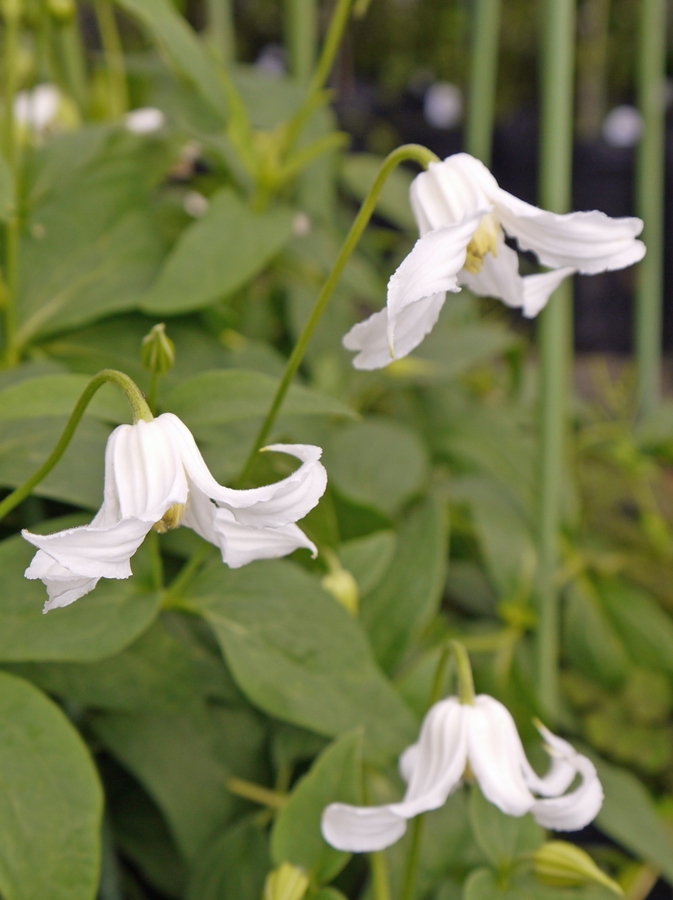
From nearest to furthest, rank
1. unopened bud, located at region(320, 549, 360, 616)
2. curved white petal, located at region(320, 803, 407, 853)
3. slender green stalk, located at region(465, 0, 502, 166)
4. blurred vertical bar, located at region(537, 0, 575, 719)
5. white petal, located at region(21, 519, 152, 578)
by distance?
white petal, located at region(21, 519, 152, 578) → curved white petal, located at region(320, 803, 407, 853) → unopened bud, located at region(320, 549, 360, 616) → blurred vertical bar, located at region(537, 0, 575, 719) → slender green stalk, located at region(465, 0, 502, 166)

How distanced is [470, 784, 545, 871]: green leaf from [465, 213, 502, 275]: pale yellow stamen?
0.25 m

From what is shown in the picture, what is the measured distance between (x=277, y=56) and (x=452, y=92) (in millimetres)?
484

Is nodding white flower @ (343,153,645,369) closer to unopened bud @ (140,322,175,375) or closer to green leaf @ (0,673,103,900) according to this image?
unopened bud @ (140,322,175,375)

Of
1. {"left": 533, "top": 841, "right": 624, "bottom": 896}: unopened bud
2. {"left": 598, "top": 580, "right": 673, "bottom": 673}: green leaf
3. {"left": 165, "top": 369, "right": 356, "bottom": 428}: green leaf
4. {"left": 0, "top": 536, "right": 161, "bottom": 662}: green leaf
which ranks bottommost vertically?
{"left": 598, "top": 580, "right": 673, "bottom": 673}: green leaf

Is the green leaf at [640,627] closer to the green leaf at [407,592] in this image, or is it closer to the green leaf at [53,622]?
the green leaf at [407,592]

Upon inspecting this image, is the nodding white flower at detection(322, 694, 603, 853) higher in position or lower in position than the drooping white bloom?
lower

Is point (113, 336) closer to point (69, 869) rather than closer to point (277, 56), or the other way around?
point (69, 869)

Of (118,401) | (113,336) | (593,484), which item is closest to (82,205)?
(113,336)

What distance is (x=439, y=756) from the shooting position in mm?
360

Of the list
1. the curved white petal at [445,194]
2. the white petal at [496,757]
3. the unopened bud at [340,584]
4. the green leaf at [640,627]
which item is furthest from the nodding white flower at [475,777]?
the green leaf at [640,627]

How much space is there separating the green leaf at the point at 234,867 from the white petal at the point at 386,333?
264 mm

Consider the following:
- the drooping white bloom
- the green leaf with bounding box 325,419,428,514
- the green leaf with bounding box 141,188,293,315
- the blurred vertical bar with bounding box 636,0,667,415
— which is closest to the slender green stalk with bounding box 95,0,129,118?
the drooping white bloom

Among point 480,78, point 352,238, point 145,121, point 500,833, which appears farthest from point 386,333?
point 480,78

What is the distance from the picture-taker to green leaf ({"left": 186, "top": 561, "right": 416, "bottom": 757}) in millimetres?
388
